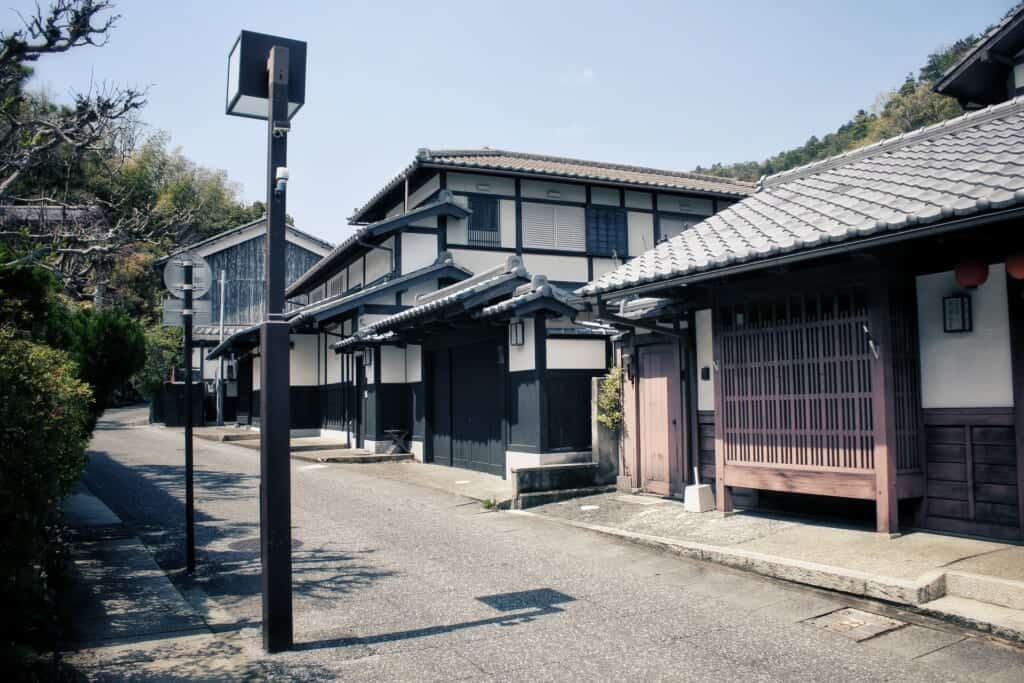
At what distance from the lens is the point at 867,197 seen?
827cm

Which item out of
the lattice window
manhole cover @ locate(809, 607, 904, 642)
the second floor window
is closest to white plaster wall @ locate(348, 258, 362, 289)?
the second floor window

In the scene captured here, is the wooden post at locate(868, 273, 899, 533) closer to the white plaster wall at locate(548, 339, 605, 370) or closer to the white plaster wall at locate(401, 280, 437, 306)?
the white plaster wall at locate(548, 339, 605, 370)

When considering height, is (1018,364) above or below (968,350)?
below

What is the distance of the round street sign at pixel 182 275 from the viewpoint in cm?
820

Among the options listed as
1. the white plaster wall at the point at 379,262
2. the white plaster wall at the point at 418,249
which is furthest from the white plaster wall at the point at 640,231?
the white plaster wall at the point at 379,262

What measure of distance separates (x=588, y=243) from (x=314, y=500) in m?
12.1

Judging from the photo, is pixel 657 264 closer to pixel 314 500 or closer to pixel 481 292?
pixel 481 292

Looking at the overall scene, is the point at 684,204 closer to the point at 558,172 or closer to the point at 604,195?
the point at 604,195

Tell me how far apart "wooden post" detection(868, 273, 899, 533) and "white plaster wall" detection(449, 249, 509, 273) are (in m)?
13.6

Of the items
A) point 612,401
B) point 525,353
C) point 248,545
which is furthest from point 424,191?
point 248,545

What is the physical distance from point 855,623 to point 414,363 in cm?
1447

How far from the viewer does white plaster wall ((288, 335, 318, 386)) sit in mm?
26656

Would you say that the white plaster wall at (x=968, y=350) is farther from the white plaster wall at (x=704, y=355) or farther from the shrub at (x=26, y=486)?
the shrub at (x=26, y=486)

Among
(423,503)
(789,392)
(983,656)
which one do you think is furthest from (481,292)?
(983,656)
